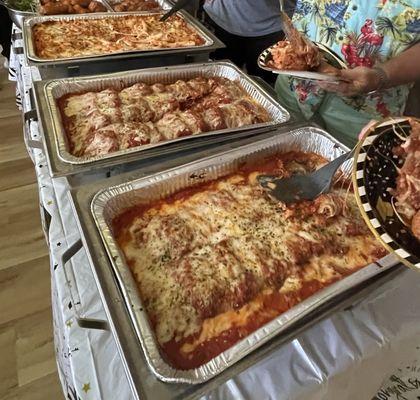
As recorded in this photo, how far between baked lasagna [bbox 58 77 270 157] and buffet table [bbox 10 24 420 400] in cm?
39

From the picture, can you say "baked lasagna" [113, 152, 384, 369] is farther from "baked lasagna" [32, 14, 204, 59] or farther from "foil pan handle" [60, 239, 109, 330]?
"baked lasagna" [32, 14, 204, 59]

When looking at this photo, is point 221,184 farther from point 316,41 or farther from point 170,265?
point 316,41

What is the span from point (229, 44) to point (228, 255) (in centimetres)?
164

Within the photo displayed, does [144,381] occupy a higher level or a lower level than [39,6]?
lower

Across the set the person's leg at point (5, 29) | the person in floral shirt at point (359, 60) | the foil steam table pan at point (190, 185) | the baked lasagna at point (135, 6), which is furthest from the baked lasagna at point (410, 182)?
the person's leg at point (5, 29)

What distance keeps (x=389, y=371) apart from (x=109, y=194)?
3.05 feet

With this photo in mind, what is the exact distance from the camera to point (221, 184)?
49.7 inches

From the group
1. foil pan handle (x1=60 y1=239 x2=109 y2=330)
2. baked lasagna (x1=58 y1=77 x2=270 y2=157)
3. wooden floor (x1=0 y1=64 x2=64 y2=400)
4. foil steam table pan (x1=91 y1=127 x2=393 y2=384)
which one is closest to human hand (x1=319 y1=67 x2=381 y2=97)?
foil steam table pan (x1=91 y1=127 x2=393 y2=384)

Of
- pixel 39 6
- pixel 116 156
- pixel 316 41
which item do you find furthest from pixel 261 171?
pixel 39 6

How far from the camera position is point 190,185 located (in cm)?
125

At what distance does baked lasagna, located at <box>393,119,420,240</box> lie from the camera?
873 mm

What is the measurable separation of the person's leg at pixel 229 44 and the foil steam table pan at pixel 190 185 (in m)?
1.08

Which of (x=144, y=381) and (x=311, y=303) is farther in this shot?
(x=311, y=303)

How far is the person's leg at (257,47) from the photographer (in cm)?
213
